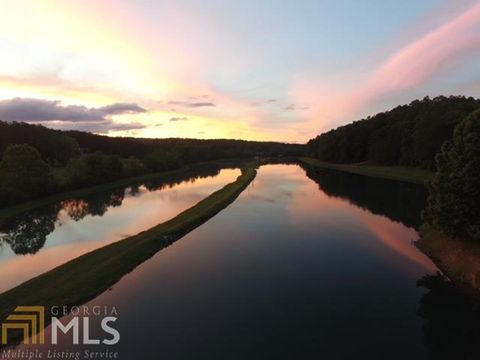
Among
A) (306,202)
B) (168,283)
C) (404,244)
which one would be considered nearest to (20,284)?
(168,283)

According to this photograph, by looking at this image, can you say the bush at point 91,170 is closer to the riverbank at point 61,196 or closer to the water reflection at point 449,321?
the riverbank at point 61,196

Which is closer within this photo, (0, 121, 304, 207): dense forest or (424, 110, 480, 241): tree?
(424, 110, 480, 241): tree

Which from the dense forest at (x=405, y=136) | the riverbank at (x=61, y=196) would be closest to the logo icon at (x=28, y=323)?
the riverbank at (x=61, y=196)

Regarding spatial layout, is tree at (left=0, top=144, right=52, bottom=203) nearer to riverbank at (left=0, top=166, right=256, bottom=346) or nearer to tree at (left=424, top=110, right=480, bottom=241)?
riverbank at (left=0, top=166, right=256, bottom=346)

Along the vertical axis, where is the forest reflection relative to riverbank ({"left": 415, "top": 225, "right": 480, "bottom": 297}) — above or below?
below

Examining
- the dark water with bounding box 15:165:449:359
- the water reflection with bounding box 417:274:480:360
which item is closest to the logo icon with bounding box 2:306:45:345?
the dark water with bounding box 15:165:449:359
